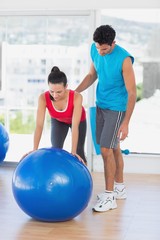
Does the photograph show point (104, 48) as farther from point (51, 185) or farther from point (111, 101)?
point (51, 185)

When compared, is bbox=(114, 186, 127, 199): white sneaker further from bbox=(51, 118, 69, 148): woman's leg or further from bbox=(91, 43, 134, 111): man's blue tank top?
bbox=(91, 43, 134, 111): man's blue tank top

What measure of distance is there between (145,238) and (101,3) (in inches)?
128

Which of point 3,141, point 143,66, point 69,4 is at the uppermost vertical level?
point 69,4

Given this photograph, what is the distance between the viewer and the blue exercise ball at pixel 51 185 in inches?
149

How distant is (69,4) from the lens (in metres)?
6.21

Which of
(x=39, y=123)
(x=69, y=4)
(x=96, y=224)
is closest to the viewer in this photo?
(x=96, y=224)

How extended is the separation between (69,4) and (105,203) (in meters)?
2.72

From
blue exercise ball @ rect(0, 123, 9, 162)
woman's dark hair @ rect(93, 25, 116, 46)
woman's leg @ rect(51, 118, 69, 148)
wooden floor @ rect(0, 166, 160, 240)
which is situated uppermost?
woman's dark hair @ rect(93, 25, 116, 46)

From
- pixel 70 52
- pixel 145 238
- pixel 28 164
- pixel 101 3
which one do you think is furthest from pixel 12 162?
pixel 145 238

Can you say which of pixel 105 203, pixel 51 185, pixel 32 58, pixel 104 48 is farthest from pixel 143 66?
pixel 51 185

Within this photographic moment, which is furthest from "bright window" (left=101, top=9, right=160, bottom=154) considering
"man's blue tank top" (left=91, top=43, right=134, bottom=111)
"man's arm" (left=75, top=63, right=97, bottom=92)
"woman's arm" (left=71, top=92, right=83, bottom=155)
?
"woman's arm" (left=71, top=92, right=83, bottom=155)

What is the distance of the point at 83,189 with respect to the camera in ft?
12.9

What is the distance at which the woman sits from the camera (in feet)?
13.6

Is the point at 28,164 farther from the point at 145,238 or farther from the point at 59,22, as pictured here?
the point at 59,22
